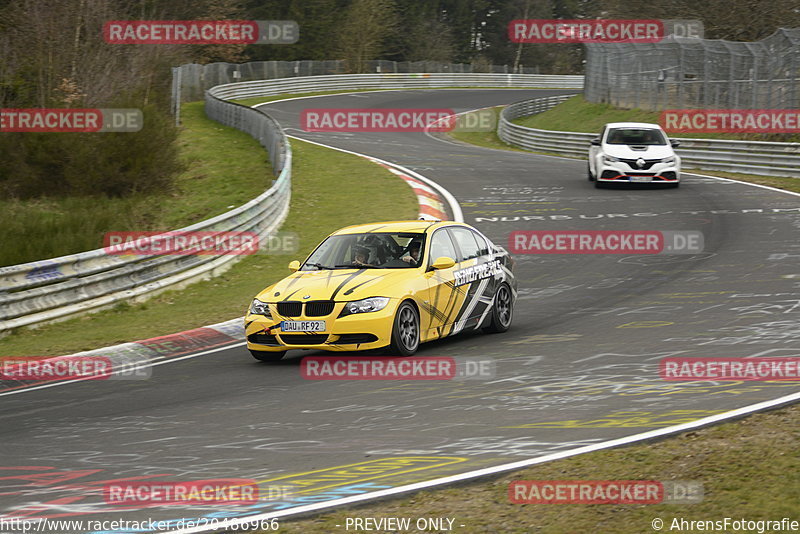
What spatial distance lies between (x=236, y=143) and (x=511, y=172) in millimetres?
9727

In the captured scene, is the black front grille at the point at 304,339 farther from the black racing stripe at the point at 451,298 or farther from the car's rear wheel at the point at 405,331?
the black racing stripe at the point at 451,298

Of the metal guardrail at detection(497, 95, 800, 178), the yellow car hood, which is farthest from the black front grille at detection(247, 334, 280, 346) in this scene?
the metal guardrail at detection(497, 95, 800, 178)

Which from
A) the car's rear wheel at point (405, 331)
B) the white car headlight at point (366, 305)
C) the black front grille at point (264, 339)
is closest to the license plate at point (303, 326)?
the black front grille at point (264, 339)

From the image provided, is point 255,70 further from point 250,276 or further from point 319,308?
point 319,308

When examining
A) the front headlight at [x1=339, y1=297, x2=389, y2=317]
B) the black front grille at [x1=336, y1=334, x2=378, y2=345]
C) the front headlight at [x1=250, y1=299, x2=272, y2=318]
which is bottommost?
the black front grille at [x1=336, y1=334, x2=378, y2=345]

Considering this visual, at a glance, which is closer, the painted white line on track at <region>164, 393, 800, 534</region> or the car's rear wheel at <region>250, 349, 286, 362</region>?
the painted white line on track at <region>164, 393, 800, 534</region>

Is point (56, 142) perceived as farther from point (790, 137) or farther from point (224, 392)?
point (790, 137)

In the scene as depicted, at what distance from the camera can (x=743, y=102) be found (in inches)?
1374

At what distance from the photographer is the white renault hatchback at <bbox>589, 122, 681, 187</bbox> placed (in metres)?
26.8

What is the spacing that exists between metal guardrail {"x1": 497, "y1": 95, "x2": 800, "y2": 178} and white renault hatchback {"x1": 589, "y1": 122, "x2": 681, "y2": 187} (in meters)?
3.67

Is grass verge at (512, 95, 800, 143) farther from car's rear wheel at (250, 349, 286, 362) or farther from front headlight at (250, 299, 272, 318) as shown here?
front headlight at (250, 299, 272, 318)

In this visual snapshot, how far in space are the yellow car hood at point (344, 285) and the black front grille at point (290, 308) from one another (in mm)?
65

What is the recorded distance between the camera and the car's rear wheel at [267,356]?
11347mm

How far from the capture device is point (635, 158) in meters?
26.8
